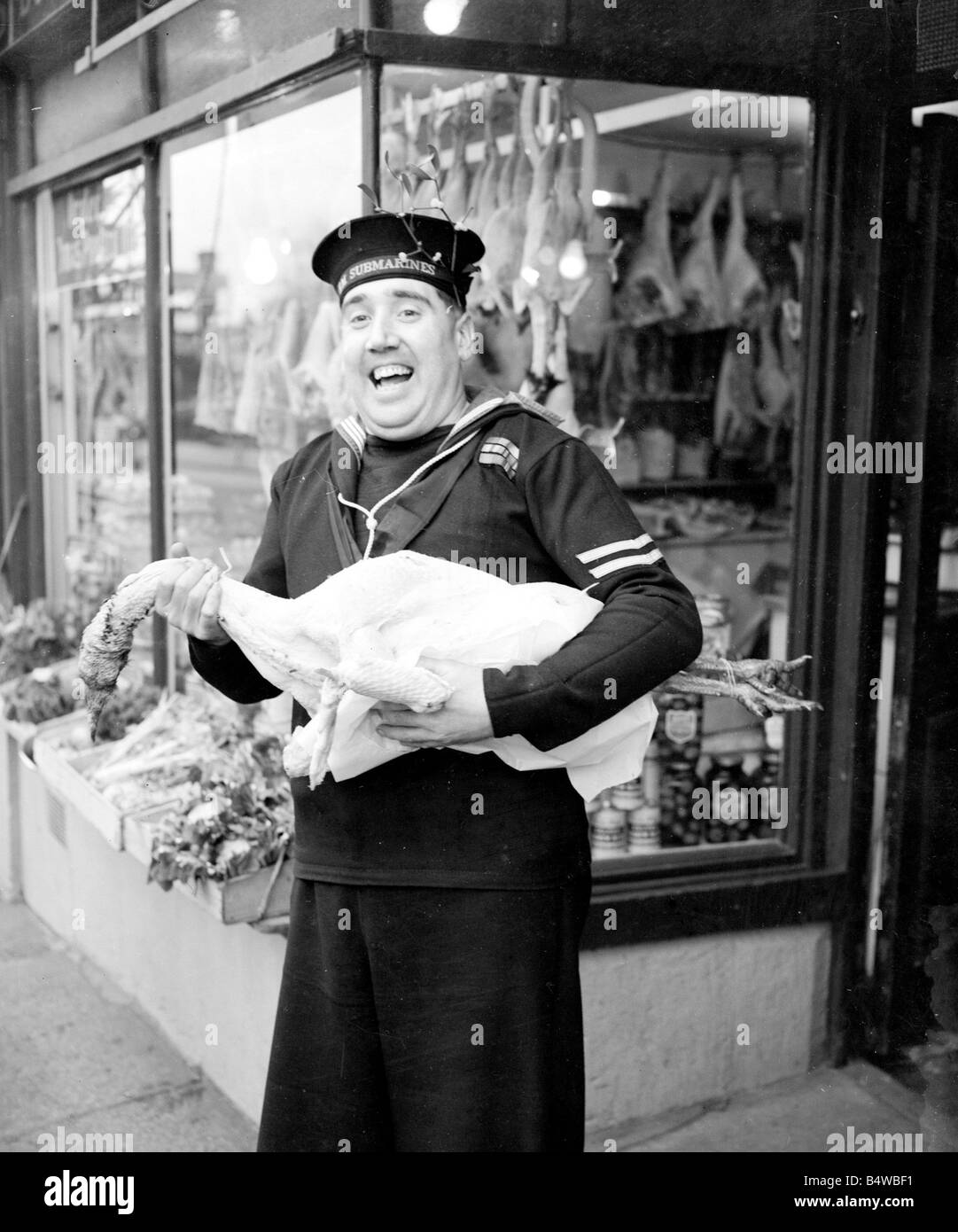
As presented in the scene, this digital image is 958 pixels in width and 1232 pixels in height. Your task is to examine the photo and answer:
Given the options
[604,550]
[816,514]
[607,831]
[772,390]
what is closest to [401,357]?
[604,550]

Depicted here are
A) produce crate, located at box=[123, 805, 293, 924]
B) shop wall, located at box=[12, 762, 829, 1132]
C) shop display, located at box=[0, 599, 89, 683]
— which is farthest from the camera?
shop display, located at box=[0, 599, 89, 683]

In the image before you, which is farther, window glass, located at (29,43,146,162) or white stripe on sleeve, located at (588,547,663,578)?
window glass, located at (29,43,146,162)

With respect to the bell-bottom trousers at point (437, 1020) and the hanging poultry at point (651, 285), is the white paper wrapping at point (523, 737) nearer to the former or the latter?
the bell-bottom trousers at point (437, 1020)

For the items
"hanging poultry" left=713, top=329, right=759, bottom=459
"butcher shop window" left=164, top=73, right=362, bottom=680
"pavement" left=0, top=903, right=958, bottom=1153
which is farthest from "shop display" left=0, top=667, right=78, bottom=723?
"hanging poultry" left=713, top=329, right=759, bottom=459

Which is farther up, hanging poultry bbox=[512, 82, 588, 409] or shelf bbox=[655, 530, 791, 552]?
hanging poultry bbox=[512, 82, 588, 409]

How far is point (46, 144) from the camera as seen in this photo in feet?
19.8

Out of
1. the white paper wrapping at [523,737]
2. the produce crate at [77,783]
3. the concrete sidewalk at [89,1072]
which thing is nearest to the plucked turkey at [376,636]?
the white paper wrapping at [523,737]

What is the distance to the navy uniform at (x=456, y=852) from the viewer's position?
2529 millimetres

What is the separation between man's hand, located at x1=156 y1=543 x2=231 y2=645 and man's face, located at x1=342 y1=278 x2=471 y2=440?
443mm

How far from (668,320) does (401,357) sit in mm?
2621

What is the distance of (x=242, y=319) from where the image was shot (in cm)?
541

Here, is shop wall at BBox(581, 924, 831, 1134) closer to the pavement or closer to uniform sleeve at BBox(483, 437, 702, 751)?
the pavement

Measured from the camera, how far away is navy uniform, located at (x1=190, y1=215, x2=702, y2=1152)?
8.30 ft

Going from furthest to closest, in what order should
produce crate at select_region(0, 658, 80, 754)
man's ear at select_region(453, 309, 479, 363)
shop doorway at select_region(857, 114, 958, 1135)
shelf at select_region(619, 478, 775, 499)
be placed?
produce crate at select_region(0, 658, 80, 754), shelf at select_region(619, 478, 775, 499), shop doorway at select_region(857, 114, 958, 1135), man's ear at select_region(453, 309, 479, 363)
